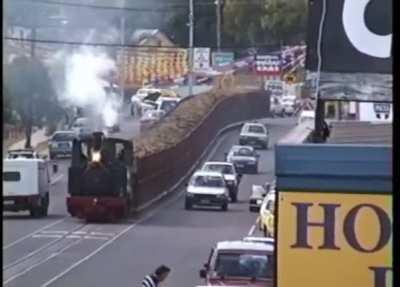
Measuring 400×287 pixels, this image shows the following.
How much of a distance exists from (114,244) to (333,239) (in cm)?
2681

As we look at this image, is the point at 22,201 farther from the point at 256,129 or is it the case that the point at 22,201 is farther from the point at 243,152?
the point at 256,129

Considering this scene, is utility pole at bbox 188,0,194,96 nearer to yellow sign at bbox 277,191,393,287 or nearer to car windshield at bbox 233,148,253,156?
car windshield at bbox 233,148,253,156

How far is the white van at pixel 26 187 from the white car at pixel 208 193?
4.38m

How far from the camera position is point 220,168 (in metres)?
46.0

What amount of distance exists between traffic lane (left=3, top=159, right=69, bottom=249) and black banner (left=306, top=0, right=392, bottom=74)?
24.3m

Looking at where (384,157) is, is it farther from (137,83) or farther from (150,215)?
(137,83)

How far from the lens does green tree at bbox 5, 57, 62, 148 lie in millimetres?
54375

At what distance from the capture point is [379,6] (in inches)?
229

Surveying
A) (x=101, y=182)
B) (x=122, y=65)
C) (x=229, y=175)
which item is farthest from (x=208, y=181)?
(x=122, y=65)

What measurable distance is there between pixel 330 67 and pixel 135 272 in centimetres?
2075

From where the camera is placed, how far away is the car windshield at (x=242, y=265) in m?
17.9

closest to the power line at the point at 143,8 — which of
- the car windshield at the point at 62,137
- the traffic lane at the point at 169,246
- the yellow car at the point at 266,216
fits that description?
the car windshield at the point at 62,137

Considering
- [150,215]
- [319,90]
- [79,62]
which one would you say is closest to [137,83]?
[79,62]

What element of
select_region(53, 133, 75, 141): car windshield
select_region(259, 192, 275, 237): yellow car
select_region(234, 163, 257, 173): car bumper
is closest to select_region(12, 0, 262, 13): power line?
select_region(53, 133, 75, 141): car windshield
